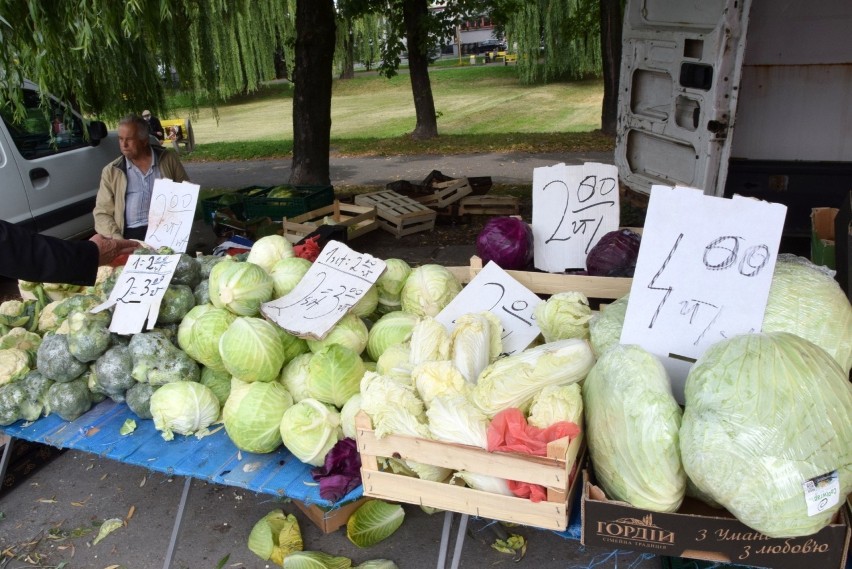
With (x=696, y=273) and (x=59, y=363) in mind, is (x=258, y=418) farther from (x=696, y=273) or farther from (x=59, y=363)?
(x=696, y=273)

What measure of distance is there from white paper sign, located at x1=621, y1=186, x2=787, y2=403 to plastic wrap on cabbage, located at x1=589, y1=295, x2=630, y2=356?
0.19 feet

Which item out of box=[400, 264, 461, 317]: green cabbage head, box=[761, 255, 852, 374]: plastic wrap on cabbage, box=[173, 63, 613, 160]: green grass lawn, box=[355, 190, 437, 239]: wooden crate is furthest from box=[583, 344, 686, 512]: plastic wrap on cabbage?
box=[173, 63, 613, 160]: green grass lawn

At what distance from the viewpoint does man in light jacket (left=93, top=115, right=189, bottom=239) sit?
503 cm

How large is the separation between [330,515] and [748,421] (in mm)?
2199

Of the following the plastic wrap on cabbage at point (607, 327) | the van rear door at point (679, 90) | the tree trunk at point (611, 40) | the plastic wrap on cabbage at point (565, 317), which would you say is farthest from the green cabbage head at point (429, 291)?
the tree trunk at point (611, 40)

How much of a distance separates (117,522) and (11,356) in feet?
3.42

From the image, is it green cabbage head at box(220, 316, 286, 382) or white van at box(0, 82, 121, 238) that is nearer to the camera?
green cabbage head at box(220, 316, 286, 382)

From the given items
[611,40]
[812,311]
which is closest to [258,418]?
[812,311]

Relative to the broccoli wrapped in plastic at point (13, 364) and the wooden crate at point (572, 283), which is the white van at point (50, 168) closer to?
the broccoli wrapped in plastic at point (13, 364)

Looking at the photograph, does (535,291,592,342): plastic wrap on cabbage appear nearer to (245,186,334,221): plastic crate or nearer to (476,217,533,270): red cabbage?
(476,217,533,270): red cabbage

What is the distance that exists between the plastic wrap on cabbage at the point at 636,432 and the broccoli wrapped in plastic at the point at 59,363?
2.33m

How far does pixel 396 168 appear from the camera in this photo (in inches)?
→ 504

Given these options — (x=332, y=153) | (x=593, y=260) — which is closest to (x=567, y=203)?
(x=593, y=260)

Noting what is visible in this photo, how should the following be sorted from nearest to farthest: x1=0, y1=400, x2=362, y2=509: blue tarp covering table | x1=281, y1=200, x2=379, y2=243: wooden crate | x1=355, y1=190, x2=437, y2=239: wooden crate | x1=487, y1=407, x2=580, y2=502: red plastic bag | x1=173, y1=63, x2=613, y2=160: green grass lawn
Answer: x1=487, y1=407, x2=580, y2=502: red plastic bag < x1=0, y1=400, x2=362, y2=509: blue tarp covering table < x1=281, y1=200, x2=379, y2=243: wooden crate < x1=355, y1=190, x2=437, y2=239: wooden crate < x1=173, y1=63, x2=613, y2=160: green grass lawn
